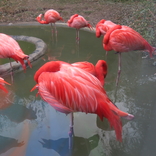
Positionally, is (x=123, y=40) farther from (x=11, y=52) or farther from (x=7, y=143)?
(x=7, y=143)

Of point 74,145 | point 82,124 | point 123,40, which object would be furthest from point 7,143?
point 123,40

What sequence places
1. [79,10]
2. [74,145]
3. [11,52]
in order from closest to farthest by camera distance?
[74,145] → [11,52] → [79,10]

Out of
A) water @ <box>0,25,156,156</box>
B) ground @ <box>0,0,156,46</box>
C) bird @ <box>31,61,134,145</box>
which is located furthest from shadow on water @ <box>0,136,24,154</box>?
ground @ <box>0,0,156,46</box>

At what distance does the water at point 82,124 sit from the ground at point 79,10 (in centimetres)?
268

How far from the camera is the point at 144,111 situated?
8.63ft

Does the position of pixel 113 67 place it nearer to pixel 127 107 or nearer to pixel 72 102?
pixel 127 107

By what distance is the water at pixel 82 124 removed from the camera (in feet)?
6.98

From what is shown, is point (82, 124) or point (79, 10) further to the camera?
point (79, 10)

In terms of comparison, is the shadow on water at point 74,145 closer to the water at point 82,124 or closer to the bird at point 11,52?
the water at point 82,124

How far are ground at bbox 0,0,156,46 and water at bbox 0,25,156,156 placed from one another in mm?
2679

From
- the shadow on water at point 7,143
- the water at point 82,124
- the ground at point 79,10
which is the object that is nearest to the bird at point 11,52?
the water at point 82,124

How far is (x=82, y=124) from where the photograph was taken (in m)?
2.48

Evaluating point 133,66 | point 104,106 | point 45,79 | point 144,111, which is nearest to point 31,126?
point 45,79

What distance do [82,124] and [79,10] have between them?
6.73 metres
